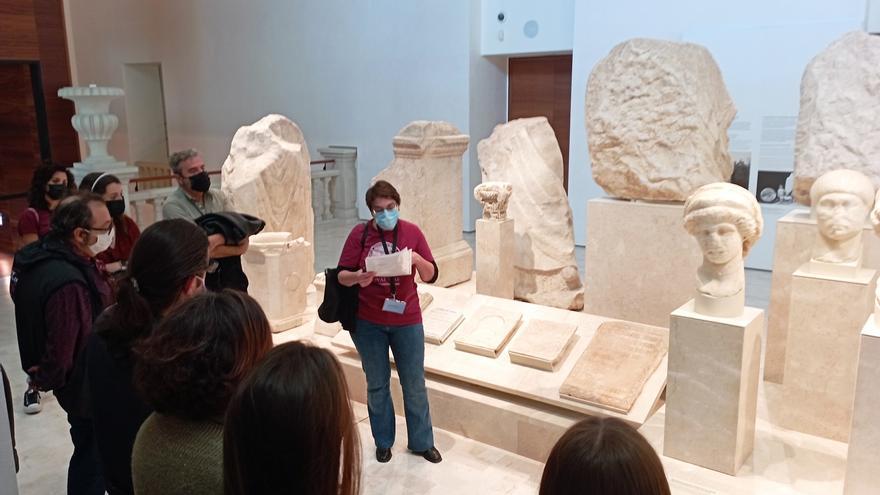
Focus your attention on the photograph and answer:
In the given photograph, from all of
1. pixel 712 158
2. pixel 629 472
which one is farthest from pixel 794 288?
pixel 629 472

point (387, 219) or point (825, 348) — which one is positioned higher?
point (387, 219)

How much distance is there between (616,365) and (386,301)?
1441 mm

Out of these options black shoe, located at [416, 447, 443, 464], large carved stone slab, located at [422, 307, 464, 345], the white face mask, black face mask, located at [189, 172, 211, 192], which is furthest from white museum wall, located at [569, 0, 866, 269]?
the white face mask

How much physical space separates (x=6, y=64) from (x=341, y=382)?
11.5 metres

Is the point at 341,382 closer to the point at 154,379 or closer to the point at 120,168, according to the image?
the point at 154,379

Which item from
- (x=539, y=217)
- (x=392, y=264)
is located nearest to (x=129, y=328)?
(x=392, y=264)

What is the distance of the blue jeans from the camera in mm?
3688

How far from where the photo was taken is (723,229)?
3102mm

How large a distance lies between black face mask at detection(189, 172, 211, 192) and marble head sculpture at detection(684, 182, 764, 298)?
113 inches

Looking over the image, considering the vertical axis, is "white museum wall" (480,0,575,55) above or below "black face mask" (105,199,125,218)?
above

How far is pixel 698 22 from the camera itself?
7.88m

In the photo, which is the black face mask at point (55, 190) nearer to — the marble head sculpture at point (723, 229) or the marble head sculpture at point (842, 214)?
the marble head sculpture at point (723, 229)

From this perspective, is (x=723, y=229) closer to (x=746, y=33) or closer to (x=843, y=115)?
(x=843, y=115)

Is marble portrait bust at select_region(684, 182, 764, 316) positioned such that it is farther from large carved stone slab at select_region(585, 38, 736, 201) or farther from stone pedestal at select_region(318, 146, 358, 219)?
stone pedestal at select_region(318, 146, 358, 219)
